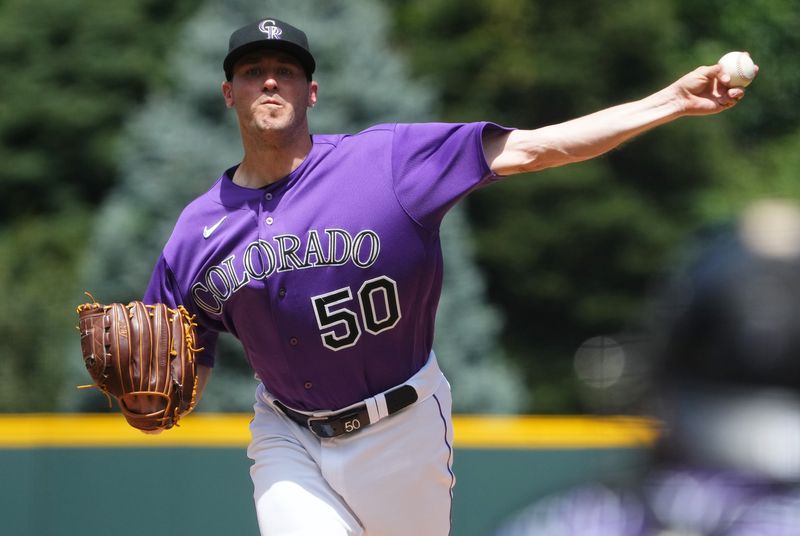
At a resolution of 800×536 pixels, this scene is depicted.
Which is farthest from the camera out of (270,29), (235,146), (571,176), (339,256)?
(571,176)

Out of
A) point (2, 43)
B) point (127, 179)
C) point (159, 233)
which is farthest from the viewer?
point (2, 43)

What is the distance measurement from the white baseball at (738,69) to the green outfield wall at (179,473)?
111 inches

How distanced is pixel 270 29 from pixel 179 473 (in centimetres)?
304

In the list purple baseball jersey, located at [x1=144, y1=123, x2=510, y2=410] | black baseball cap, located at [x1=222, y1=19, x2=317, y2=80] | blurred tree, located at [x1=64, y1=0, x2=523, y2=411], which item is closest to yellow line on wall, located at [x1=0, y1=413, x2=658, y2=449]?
purple baseball jersey, located at [x1=144, y1=123, x2=510, y2=410]

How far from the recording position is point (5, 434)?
20.6ft

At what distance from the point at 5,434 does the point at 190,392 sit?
287 centimetres

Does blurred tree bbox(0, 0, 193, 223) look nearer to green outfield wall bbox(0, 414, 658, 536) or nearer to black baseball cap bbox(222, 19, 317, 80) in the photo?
green outfield wall bbox(0, 414, 658, 536)

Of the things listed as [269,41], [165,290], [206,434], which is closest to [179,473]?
[206,434]

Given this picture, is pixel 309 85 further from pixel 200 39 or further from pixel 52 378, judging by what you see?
pixel 200 39

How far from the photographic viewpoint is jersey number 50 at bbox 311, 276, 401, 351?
3588 millimetres

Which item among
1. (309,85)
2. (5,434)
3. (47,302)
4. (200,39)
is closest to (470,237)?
(200,39)

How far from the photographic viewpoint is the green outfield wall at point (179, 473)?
5.99m

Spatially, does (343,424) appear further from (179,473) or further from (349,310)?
(179,473)

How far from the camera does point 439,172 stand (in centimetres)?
360
